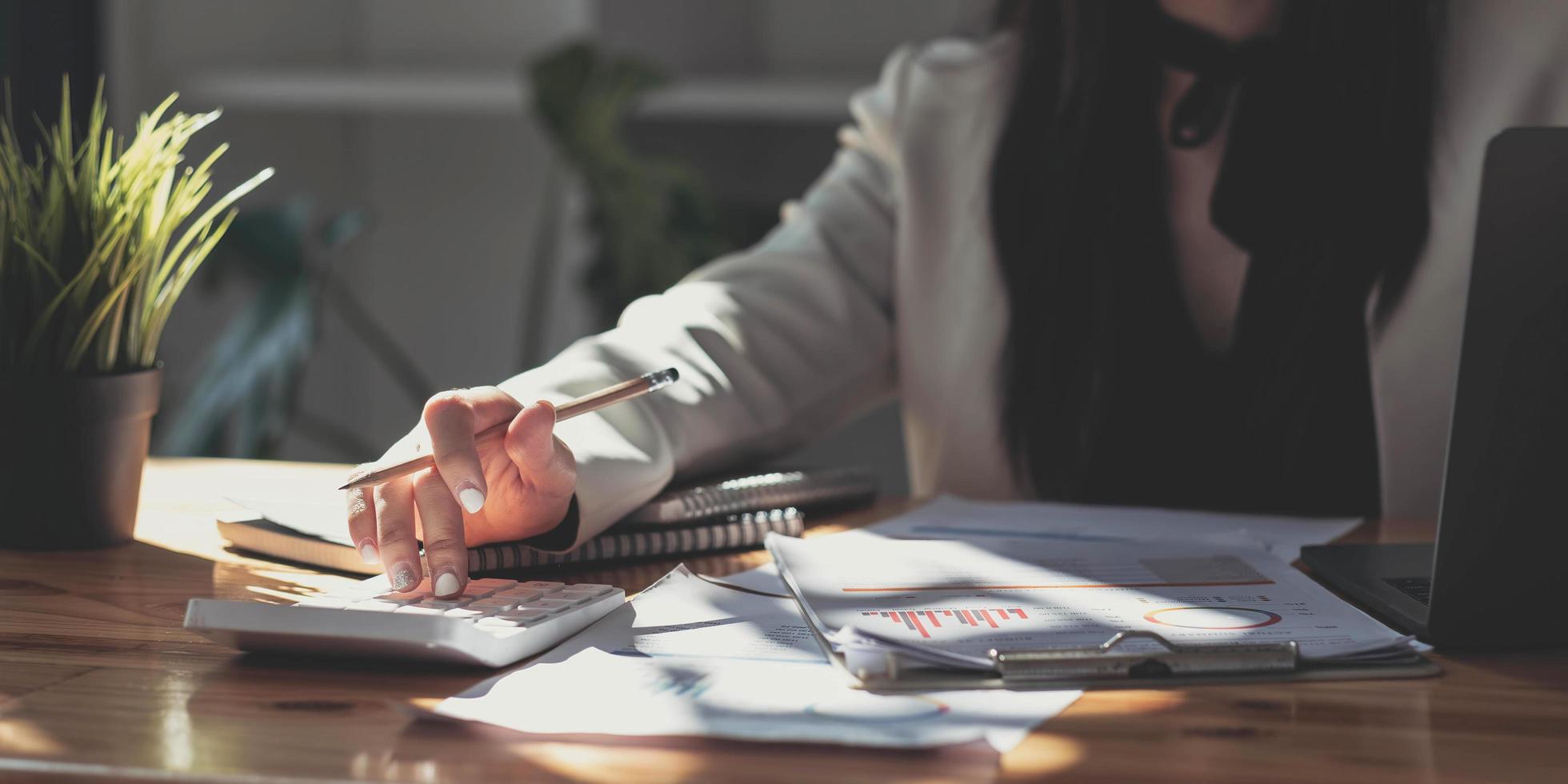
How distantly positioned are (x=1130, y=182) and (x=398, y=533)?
88cm

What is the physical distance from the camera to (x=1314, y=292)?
128 cm

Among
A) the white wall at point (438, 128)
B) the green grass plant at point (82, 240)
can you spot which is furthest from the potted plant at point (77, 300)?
the white wall at point (438, 128)

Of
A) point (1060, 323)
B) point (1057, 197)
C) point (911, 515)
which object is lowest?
point (911, 515)

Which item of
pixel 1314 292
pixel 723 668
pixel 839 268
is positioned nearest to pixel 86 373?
pixel 723 668

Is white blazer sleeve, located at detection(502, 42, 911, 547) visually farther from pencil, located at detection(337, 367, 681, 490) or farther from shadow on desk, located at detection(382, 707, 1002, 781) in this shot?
shadow on desk, located at detection(382, 707, 1002, 781)

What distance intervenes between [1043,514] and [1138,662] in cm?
40

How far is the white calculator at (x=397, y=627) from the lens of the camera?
614mm

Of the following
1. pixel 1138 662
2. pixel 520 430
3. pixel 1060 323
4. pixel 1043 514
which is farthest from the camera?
pixel 1060 323

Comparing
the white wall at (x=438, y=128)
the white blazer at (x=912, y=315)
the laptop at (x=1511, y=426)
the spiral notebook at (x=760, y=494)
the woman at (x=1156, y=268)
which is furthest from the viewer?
the white wall at (x=438, y=128)

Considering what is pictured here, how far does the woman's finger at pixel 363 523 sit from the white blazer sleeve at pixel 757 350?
0.37ft

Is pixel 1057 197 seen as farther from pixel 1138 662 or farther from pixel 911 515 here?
pixel 1138 662

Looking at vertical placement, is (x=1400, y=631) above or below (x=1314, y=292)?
below

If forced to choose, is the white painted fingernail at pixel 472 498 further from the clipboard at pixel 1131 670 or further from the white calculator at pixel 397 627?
the clipboard at pixel 1131 670

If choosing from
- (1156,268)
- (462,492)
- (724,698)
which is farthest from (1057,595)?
(1156,268)
